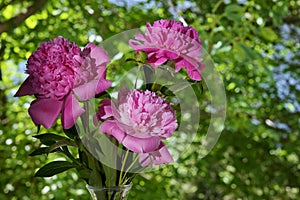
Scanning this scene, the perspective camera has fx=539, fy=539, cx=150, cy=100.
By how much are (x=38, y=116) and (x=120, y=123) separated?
86mm

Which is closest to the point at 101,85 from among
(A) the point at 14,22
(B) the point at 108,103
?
(B) the point at 108,103

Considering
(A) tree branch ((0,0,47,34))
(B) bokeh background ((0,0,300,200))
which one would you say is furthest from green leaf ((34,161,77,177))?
(A) tree branch ((0,0,47,34))

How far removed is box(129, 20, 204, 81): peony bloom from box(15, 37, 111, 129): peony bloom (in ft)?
0.23

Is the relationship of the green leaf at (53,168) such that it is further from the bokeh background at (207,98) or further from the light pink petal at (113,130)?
the bokeh background at (207,98)

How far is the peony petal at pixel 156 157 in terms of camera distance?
60 centimetres

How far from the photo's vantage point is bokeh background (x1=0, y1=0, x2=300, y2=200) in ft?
4.21

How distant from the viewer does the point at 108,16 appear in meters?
1.37

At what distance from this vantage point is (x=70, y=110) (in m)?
0.56

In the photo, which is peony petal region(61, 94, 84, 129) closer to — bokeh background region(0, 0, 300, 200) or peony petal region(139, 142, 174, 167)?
peony petal region(139, 142, 174, 167)

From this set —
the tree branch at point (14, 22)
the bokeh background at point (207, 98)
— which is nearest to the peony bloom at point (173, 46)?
the bokeh background at point (207, 98)

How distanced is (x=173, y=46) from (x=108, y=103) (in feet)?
0.32

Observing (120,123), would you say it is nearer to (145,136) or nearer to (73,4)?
(145,136)

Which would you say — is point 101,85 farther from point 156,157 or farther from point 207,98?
point 207,98

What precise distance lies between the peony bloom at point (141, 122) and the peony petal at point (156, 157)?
0.03 meters
